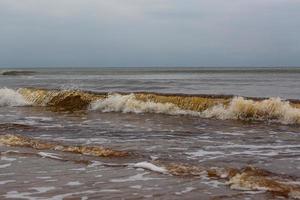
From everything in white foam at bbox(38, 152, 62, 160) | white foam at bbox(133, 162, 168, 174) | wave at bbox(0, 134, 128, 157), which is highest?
white foam at bbox(133, 162, 168, 174)

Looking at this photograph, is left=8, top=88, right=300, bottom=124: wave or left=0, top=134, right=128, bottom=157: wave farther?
left=8, top=88, right=300, bottom=124: wave

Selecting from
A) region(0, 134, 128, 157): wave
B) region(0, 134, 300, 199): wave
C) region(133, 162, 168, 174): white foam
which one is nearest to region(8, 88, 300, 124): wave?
region(0, 134, 128, 157): wave

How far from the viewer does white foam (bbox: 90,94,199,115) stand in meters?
22.6

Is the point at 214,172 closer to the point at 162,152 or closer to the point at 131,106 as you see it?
the point at 162,152

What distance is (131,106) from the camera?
23.9m

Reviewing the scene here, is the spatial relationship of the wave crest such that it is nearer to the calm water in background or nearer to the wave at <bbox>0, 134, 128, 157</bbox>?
the calm water in background

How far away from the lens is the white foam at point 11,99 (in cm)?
2944

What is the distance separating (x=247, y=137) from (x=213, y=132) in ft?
4.97

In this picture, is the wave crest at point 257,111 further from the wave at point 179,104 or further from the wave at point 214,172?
the wave at point 214,172

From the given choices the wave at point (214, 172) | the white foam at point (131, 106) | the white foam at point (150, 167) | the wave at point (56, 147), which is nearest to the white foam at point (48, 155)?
the wave at point (214, 172)

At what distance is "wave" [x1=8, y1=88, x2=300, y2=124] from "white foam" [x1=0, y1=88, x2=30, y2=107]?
Result: 45cm

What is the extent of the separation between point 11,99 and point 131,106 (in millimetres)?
9670

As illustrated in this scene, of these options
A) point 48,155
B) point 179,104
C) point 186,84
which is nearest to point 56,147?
point 48,155

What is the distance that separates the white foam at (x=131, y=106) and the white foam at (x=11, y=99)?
5.92 m
